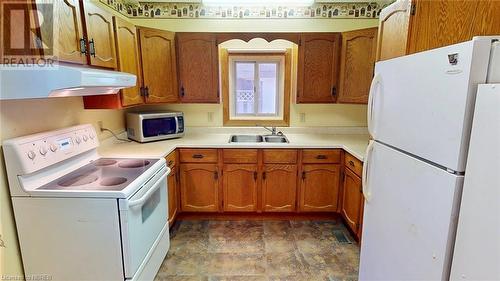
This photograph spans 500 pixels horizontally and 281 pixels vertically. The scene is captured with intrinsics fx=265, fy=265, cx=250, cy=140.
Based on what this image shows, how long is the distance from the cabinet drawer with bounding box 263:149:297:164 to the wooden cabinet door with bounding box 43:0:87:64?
66.1 inches

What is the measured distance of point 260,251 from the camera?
2285mm

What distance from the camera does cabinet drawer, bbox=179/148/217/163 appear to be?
8.56 ft

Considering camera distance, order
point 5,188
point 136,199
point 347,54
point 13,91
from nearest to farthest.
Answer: point 13,91
point 5,188
point 136,199
point 347,54

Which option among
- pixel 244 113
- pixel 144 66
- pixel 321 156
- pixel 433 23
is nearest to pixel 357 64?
pixel 321 156

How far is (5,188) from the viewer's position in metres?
1.43

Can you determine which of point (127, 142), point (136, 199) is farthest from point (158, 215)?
point (127, 142)

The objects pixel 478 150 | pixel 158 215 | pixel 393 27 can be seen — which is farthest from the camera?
pixel 158 215

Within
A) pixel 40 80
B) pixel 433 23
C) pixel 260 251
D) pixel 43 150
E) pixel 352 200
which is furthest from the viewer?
pixel 352 200

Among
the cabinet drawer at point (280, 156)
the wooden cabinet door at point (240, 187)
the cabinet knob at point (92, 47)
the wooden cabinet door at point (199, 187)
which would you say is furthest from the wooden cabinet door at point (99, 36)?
the cabinet drawer at point (280, 156)

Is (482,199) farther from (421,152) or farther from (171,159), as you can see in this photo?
(171,159)

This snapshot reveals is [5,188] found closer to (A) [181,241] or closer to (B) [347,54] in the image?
(A) [181,241]

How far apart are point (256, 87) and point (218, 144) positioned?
950mm

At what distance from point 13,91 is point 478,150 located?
1949mm

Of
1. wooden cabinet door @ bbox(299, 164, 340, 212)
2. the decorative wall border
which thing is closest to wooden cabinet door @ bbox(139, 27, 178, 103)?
the decorative wall border
